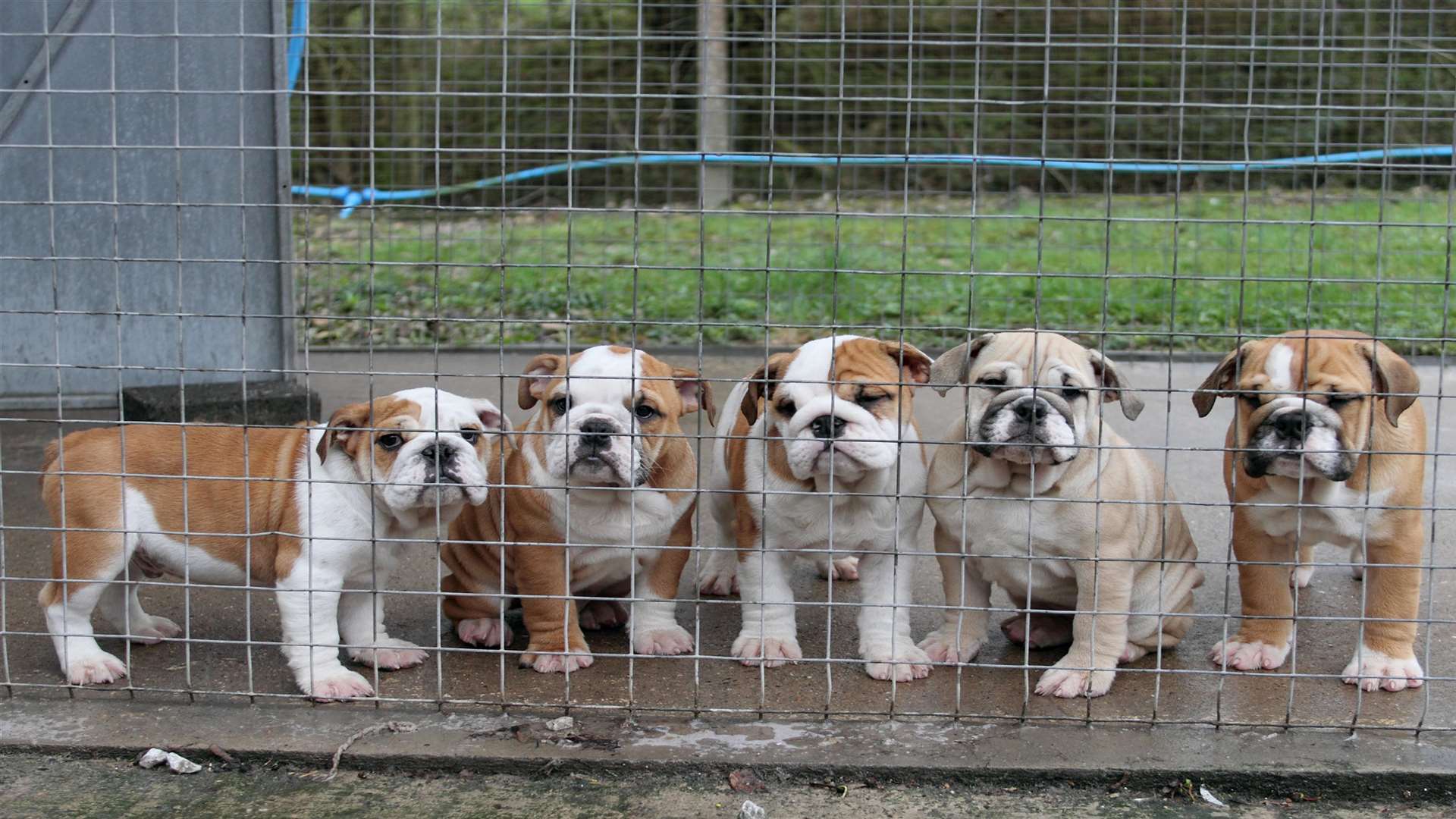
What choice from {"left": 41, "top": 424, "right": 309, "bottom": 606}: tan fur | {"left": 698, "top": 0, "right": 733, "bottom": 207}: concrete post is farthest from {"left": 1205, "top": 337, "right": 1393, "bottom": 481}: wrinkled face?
{"left": 698, "top": 0, "right": 733, "bottom": 207}: concrete post

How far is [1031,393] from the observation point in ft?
13.5

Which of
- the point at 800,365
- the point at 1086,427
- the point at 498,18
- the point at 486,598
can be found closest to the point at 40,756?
the point at 486,598

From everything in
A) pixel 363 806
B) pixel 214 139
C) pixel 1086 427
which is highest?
pixel 214 139

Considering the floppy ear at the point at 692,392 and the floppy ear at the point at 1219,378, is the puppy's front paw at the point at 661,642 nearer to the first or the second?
the floppy ear at the point at 692,392

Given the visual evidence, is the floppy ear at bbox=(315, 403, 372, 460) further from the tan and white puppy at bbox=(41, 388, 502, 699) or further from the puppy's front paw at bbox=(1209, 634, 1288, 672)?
the puppy's front paw at bbox=(1209, 634, 1288, 672)

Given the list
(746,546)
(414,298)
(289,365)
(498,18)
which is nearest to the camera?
(746,546)

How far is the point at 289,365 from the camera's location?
25.0 feet

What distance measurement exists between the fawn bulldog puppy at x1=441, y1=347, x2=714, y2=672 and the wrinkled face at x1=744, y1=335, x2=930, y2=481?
306 millimetres

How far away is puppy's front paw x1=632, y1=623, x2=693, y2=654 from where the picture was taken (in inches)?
179

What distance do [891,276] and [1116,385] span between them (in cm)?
478

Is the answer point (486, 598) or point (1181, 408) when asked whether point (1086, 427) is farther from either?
point (1181, 408)

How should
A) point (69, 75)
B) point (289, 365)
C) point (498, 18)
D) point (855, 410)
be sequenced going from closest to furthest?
point (855, 410) → point (69, 75) → point (289, 365) → point (498, 18)

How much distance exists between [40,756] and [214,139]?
164 inches

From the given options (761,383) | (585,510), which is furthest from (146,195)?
(761,383)
